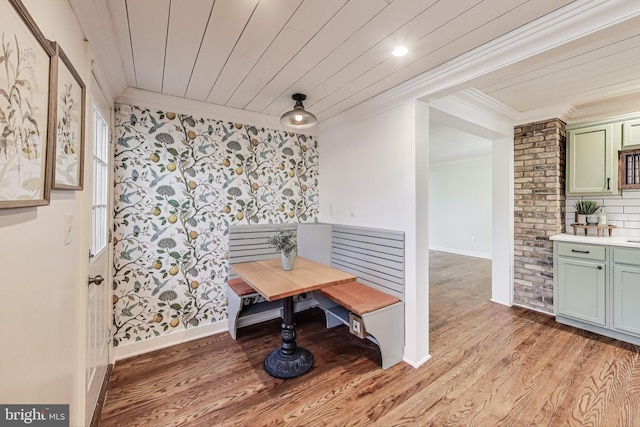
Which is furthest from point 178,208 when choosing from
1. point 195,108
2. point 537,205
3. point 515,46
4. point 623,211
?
point 623,211

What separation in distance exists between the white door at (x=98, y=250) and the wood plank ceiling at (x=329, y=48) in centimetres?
50

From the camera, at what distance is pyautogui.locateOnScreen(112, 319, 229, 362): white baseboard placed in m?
2.32

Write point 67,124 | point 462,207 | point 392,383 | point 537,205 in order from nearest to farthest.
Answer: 1. point 67,124
2. point 392,383
3. point 537,205
4. point 462,207

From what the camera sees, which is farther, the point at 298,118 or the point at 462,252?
the point at 462,252

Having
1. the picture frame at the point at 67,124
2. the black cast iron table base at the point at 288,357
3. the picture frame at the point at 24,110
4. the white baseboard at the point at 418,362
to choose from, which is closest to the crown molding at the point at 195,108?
the picture frame at the point at 67,124

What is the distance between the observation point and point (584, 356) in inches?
91.0

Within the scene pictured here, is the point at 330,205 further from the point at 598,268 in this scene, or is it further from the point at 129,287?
the point at 598,268

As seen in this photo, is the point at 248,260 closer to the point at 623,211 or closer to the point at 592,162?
the point at 592,162


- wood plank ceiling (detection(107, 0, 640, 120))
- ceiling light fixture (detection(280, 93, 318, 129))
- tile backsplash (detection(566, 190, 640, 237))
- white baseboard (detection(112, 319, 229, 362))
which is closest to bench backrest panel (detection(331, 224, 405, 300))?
ceiling light fixture (detection(280, 93, 318, 129))

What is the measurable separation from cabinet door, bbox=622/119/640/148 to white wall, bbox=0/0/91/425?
4.50 metres

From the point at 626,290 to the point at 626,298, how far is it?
0.24ft

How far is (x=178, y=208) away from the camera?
99.8 inches

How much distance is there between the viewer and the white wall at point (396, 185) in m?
2.23

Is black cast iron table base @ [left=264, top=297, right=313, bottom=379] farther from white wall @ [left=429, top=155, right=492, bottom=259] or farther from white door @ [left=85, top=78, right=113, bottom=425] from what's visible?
white wall @ [left=429, top=155, right=492, bottom=259]
